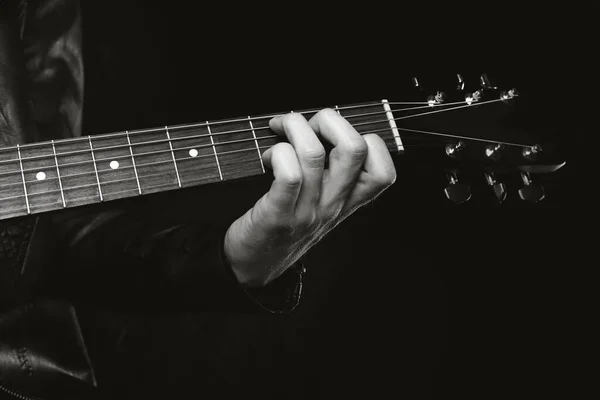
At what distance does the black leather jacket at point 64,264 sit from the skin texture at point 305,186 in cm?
8

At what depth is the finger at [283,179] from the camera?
0.74 metres

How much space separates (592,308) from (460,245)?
32 centimetres

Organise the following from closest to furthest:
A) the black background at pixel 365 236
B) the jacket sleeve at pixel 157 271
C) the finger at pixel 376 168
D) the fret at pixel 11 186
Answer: the fret at pixel 11 186
the finger at pixel 376 168
the jacket sleeve at pixel 157 271
the black background at pixel 365 236

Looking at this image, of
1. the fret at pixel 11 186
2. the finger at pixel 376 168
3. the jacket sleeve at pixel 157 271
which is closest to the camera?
the fret at pixel 11 186

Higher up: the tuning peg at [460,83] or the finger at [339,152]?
the tuning peg at [460,83]

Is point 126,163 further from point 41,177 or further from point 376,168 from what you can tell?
point 376,168

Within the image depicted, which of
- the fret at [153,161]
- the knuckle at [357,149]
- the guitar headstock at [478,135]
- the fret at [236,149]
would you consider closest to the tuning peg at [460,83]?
the guitar headstock at [478,135]

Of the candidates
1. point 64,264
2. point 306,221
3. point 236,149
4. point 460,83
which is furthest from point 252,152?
point 64,264

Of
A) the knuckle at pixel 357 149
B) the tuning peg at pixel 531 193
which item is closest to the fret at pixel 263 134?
the knuckle at pixel 357 149

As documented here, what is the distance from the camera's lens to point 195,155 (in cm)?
77

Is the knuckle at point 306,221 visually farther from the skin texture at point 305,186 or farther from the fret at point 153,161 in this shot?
the fret at point 153,161

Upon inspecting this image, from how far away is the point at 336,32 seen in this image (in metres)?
1.30

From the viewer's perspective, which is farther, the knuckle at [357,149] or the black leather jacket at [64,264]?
the black leather jacket at [64,264]

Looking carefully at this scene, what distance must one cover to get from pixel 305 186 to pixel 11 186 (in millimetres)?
363
